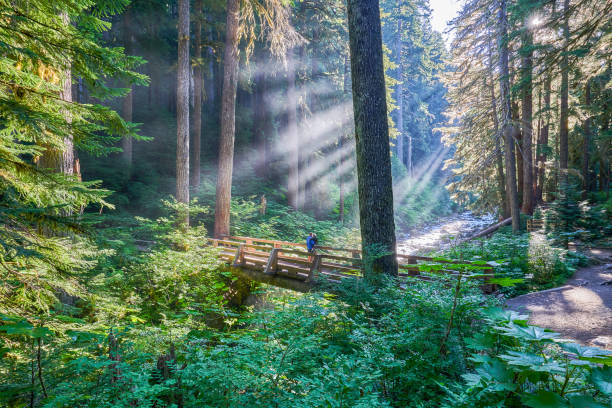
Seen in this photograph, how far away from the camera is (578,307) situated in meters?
7.12

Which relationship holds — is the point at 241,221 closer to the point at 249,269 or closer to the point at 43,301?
the point at 249,269

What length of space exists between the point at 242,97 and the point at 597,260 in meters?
28.8

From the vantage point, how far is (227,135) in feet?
45.4

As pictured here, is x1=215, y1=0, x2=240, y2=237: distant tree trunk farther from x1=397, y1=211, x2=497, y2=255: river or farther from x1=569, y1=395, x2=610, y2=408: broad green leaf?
x1=569, y1=395, x2=610, y2=408: broad green leaf

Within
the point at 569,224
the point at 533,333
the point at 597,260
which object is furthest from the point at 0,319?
the point at 569,224

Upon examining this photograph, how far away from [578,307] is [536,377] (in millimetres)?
7212

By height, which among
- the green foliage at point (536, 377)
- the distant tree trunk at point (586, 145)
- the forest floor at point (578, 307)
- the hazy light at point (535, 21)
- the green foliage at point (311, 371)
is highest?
the hazy light at point (535, 21)

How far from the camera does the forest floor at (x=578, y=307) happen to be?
A: 578 cm

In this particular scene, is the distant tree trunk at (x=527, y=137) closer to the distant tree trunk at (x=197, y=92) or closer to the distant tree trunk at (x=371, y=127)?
the distant tree trunk at (x=371, y=127)

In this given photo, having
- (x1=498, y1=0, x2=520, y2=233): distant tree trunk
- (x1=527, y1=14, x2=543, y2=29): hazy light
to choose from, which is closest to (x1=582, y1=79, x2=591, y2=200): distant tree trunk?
(x1=498, y1=0, x2=520, y2=233): distant tree trunk

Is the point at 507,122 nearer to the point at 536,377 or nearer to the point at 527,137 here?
the point at 527,137

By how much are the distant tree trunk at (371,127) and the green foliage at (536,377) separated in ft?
11.9

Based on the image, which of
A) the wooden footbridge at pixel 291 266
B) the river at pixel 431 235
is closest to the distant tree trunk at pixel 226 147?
the wooden footbridge at pixel 291 266

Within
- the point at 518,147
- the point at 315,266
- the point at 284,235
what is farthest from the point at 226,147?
the point at 518,147
